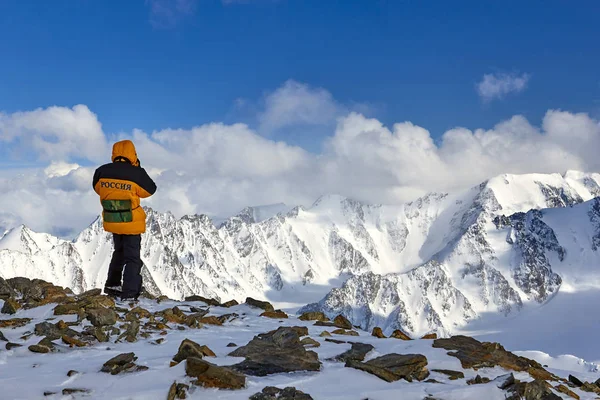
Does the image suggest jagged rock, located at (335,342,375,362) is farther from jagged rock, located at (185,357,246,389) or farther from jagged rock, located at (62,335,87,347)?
jagged rock, located at (62,335,87,347)

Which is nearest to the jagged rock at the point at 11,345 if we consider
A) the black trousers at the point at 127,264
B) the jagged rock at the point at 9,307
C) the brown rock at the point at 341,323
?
the jagged rock at the point at 9,307

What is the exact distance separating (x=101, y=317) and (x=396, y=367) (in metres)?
7.55

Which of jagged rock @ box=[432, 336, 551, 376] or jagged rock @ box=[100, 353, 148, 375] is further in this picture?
jagged rock @ box=[432, 336, 551, 376]

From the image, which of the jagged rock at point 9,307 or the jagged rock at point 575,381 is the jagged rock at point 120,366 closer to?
the jagged rock at point 9,307

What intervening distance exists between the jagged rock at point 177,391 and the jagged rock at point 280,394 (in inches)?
37.8

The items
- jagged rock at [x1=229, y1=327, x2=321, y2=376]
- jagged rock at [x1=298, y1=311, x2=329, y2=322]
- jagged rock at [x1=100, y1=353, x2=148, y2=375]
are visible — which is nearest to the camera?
jagged rock at [x1=100, y1=353, x2=148, y2=375]

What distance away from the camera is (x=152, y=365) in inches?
326

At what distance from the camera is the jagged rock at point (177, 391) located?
6684mm

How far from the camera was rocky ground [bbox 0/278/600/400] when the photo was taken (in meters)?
7.15

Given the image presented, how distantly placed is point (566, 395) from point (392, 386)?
3.15 metres

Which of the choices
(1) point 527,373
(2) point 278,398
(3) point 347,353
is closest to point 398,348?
(3) point 347,353

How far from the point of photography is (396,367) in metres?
8.59

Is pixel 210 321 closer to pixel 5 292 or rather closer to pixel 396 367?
pixel 396 367

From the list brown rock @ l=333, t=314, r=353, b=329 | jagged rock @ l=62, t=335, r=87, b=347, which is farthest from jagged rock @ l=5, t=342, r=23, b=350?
brown rock @ l=333, t=314, r=353, b=329
